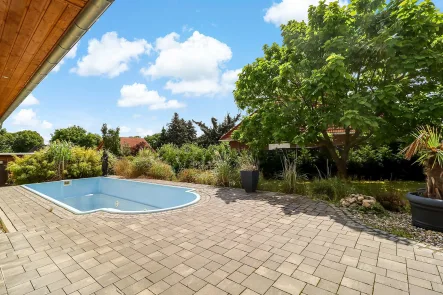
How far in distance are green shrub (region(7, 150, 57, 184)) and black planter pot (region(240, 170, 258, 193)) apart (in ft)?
30.3

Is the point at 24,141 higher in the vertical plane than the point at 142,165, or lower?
higher

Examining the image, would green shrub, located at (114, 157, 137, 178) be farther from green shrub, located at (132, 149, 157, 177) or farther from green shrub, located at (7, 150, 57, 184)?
green shrub, located at (7, 150, 57, 184)

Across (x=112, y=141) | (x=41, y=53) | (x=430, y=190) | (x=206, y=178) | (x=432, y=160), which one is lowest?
(x=206, y=178)

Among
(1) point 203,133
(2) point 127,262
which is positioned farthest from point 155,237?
(1) point 203,133

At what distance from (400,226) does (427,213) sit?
44cm

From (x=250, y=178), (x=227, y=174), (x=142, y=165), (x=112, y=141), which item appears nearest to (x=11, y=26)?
(x=250, y=178)

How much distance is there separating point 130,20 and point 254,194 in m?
6.48

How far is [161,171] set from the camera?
34.9ft

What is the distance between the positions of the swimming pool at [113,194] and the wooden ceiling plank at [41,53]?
14.4 feet

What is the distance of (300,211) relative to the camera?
477 cm

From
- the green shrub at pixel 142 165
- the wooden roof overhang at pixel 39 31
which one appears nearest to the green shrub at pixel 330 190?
the wooden roof overhang at pixel 39 31

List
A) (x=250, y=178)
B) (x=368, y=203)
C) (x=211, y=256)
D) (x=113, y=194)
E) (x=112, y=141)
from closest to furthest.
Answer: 1. (x=211, y=256)
2. (x=368, y=203)
3. (x=250, y=178)
4. (x=113, y=194)
5. (x=112, y=141)

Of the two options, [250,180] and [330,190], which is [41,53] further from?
[330,190]

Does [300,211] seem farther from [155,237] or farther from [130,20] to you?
[130,20]
